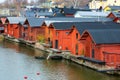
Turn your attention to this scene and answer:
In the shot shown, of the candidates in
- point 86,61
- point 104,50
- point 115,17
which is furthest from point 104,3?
point 104,50

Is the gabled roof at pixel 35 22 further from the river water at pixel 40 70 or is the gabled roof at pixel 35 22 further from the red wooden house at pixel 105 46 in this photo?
the red wooden house at pixel 105 46

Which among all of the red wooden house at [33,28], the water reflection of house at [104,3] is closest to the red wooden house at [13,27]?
the red wooden house at [33,28]

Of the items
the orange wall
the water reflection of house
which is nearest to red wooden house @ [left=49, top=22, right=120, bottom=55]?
the orange wall

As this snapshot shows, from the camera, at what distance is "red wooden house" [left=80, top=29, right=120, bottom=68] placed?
89.0 feet

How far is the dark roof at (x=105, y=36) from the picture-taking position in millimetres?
28766

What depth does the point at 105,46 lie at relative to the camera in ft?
94.1

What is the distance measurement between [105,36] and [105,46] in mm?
1016

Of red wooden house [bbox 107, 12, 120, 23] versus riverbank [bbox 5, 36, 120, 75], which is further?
red wooden house [bbox 107, 12, 120, 23]

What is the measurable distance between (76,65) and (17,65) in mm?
5183

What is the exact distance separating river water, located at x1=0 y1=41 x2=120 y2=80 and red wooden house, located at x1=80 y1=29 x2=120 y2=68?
1.30 meters

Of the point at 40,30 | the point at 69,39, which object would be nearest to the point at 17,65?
the point at 69,39

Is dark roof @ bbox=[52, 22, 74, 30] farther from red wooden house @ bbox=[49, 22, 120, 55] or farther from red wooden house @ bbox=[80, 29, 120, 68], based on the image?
red wooden house @ bbox=[80, 29, 120, 68]

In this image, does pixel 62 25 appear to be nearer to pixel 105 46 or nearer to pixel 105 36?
pixel 105 36

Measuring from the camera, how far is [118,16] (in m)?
44.3
